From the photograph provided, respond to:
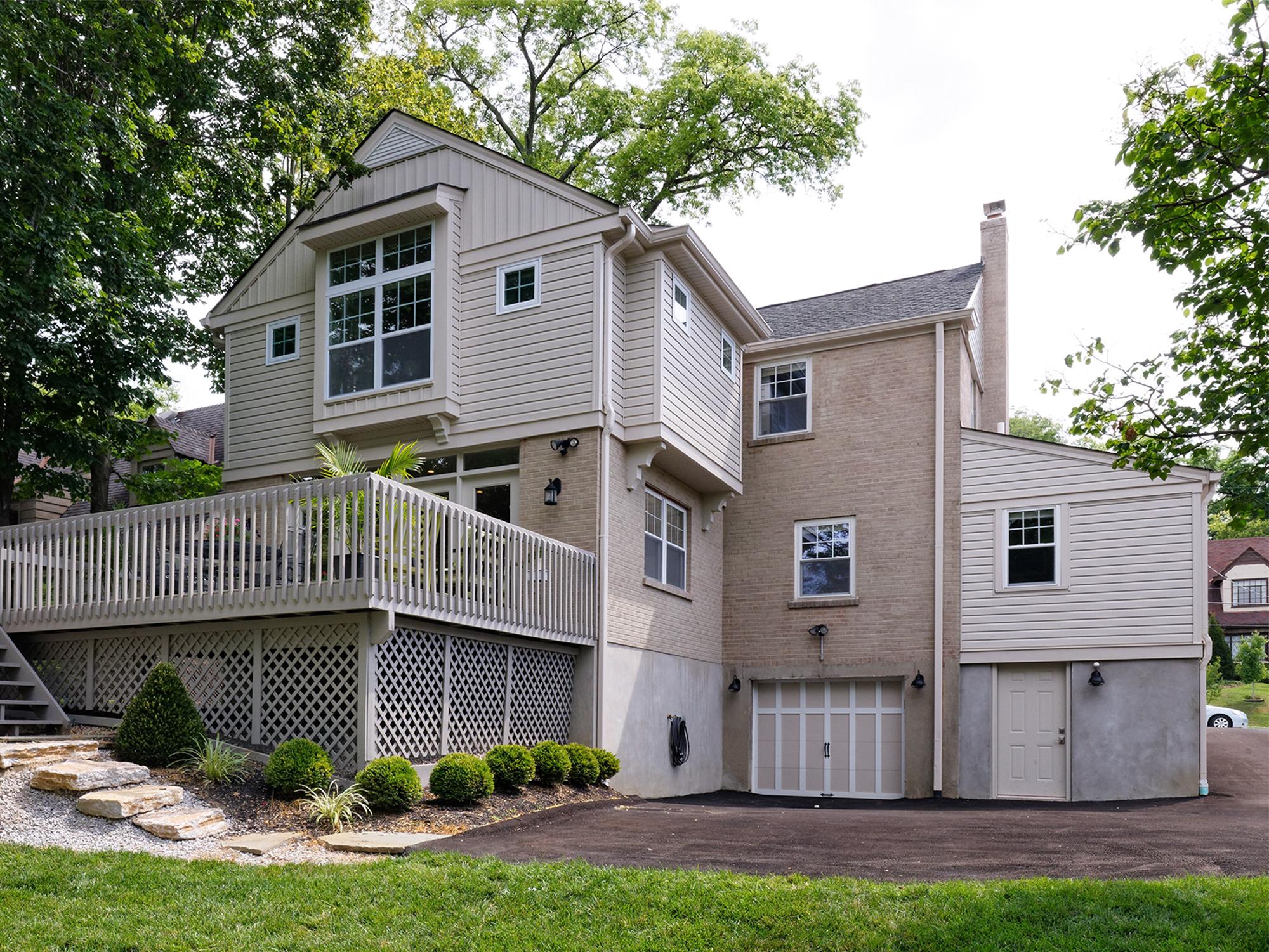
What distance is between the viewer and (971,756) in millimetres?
16156

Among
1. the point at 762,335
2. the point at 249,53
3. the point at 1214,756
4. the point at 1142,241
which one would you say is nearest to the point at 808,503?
the point at 762,335

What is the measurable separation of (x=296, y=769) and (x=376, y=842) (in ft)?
5.58

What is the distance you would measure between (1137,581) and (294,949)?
13194mm

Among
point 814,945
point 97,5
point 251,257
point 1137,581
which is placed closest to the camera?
point 814,945

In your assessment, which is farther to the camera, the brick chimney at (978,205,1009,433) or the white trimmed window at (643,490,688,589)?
the brick chimney at (978,205,1009,433)

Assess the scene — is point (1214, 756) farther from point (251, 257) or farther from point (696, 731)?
point (251, 257)

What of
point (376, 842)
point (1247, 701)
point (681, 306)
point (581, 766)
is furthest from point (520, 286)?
point (1247, 701)

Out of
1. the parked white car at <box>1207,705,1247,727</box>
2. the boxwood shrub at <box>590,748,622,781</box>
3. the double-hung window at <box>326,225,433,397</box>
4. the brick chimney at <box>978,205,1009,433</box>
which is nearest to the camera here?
the boxwood shrub at <box>590,748,622,781</box>

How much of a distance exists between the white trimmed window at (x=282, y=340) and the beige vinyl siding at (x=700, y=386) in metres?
5.90

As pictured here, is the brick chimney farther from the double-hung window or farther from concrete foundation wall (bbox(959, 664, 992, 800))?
the double-hung window

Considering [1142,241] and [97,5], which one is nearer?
[1142,241]

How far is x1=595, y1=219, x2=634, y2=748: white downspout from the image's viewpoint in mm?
14031

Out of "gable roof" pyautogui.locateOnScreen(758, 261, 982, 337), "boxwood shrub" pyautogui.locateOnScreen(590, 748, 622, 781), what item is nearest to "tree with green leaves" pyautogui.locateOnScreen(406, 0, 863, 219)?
"gable roof" pyautogui.locateOnScreen(758, 261, 982, 337)

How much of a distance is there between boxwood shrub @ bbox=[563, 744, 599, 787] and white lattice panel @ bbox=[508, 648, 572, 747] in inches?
26.3
